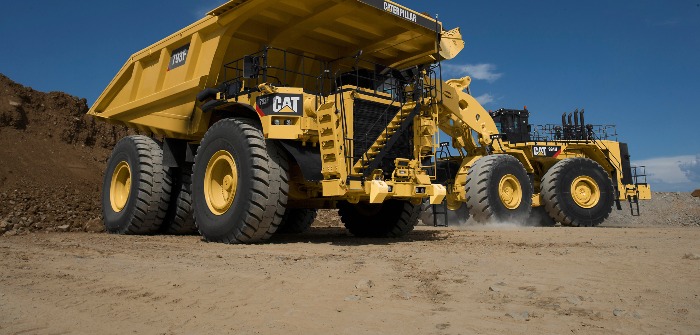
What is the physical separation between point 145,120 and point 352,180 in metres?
5.27

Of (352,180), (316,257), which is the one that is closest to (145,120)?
(352,180)

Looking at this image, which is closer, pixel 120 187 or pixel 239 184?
pixel 239 184

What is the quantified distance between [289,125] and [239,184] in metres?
1.03

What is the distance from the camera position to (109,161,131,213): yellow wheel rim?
10633mm

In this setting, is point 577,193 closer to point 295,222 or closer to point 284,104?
point 295,222

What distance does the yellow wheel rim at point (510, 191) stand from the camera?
11844 millimetres

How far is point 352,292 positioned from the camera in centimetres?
374

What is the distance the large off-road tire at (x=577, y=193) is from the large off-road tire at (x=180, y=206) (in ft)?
27.4

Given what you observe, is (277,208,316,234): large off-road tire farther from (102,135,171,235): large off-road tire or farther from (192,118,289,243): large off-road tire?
(192,118,289,243): large off-road tire

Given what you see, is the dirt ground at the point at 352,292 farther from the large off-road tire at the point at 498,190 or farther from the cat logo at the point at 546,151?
the cat logo at the point at 546,151

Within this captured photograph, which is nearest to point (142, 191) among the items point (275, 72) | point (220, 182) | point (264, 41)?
point (220, 182)

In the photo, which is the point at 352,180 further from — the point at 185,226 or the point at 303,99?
the point at 185,226

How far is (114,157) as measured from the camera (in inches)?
426

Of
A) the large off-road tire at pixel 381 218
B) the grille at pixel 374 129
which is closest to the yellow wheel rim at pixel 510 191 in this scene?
the large off-road tire at pixel 381 218
